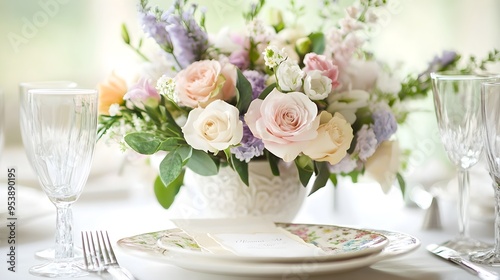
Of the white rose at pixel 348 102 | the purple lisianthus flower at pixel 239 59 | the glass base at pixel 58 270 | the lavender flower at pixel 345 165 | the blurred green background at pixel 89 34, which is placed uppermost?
the blurred green background at pixel 89 34

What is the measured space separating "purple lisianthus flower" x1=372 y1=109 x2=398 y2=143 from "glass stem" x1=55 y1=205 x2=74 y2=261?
1.65ft

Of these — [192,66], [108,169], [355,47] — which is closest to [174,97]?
[192,66]

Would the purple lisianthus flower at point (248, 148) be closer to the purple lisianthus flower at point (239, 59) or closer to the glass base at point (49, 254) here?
the purple lisianthus flower at point (239, 59)

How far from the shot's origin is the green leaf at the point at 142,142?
1.09m

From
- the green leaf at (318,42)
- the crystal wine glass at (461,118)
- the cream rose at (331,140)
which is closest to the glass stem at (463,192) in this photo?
the crystal wine glass at (461,118)

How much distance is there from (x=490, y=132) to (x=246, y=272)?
40 cm

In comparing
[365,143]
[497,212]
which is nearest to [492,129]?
[497,212]

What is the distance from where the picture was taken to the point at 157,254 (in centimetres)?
93

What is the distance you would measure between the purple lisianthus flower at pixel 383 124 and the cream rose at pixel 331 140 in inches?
3.7

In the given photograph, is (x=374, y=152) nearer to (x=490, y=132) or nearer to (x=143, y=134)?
(x=490, y=132)

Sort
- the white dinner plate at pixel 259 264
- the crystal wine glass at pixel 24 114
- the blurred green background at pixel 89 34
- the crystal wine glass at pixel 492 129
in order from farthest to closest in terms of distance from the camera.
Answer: the blurred green background at pixel 89 34 → the crystal wine glass at pixel 24 114 → the crystal wine glass at pixel 492 129 → the white dinner plate at pixel 259 264

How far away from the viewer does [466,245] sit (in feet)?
3.74

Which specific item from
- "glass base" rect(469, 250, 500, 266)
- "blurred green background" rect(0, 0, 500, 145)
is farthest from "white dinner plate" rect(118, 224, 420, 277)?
"blurred green background" rect(0, 0, 500, 145)

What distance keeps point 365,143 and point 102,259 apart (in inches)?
17.7
